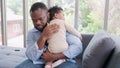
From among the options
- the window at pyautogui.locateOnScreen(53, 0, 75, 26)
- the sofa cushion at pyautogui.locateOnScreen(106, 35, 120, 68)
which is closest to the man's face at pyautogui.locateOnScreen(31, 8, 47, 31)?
the sofa cushion at pyautogui.locateOnScreen(106, 35, 120, 68)

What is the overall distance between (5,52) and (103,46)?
4.65 ft

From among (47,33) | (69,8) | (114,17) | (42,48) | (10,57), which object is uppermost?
(69,8)

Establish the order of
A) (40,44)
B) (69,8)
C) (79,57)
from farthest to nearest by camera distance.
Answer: (69,8)
(79,57)
(40,44)

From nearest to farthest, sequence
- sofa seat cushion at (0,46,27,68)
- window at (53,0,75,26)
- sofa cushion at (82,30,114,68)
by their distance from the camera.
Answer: sofa cushion at (82,30,114,68) < sofa seat cushion at (0,46,27,68) < window at (53,0,75,26)

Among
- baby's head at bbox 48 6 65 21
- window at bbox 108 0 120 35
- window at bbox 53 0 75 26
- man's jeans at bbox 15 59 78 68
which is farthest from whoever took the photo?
window at bbox 53 0 75 26

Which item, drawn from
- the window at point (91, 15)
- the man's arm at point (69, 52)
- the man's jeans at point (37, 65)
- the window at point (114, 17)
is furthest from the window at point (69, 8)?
the man's jeans at point (37, 65)

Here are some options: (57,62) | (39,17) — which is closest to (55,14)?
(39,17)

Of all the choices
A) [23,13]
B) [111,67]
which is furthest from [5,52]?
[111,67]

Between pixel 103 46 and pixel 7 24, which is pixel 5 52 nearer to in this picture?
pixel 7 24

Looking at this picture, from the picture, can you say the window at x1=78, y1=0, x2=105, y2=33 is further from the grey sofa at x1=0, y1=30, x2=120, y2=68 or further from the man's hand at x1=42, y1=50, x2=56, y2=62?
the man's hand at x1=42, y1=50, x2=56, y2=62

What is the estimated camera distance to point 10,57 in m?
2.25

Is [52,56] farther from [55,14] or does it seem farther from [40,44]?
[55,14]

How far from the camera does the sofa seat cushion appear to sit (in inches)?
77.7

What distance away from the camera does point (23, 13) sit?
3236mm
